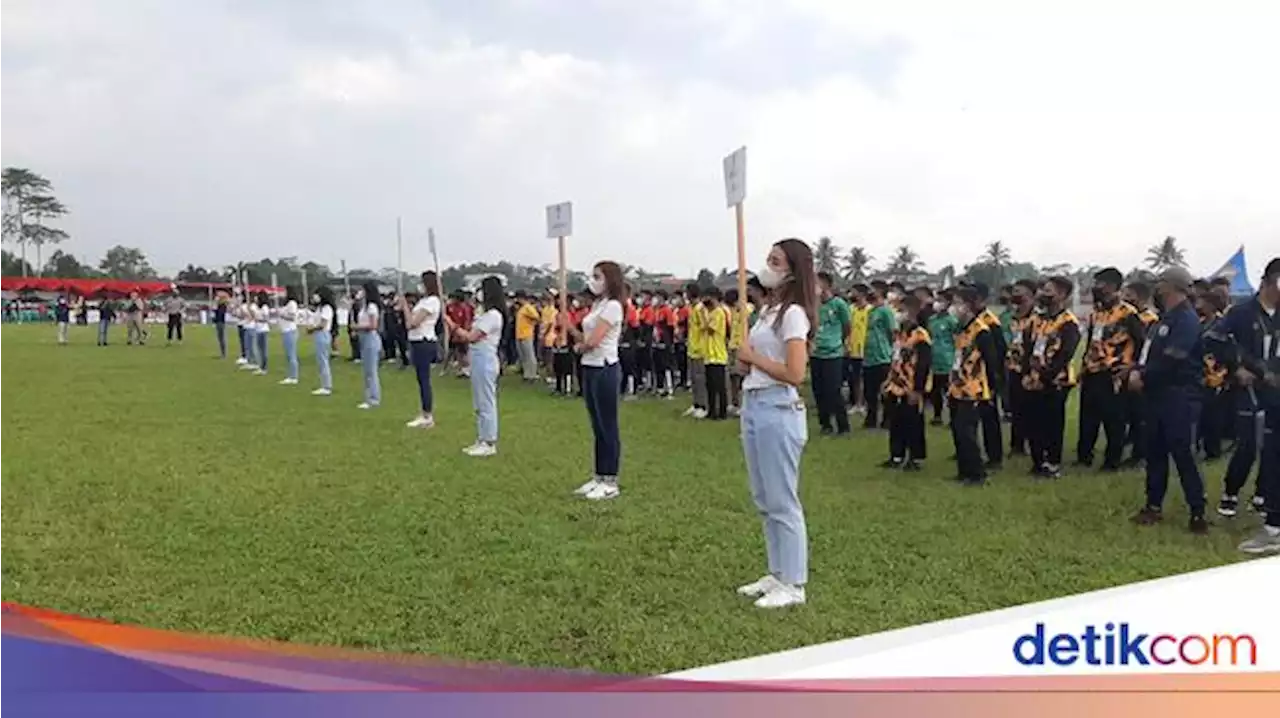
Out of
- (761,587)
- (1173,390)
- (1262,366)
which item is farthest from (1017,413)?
(761,587)

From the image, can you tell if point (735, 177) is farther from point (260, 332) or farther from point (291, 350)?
point (260, 332)

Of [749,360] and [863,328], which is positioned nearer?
[749,360]

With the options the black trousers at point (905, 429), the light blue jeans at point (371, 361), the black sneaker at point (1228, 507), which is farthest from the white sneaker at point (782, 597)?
the light blue jeans at point (371, 361)

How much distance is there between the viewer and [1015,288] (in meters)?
10.3

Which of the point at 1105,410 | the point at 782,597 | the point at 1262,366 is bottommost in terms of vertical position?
the point at 782,597

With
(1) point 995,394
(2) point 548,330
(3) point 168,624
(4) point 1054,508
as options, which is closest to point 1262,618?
(4) point 1054,508

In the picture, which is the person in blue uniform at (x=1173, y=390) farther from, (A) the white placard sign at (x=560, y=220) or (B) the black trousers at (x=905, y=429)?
(A) the white placard sign at (x=560, y=220)

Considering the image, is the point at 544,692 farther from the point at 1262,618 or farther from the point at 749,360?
the point at 1262,618

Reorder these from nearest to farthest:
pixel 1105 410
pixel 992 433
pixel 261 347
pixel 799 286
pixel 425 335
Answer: pixel 799 286
pixel 1105 410
pixel 992 433
pixel 425 335
pixel 261 347

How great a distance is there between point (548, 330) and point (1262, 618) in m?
15.3

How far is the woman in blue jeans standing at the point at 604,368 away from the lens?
802cm

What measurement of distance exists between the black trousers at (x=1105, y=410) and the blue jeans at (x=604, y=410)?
14.6ft

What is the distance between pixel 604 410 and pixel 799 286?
10.4 feet

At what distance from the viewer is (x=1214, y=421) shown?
10008 mm
